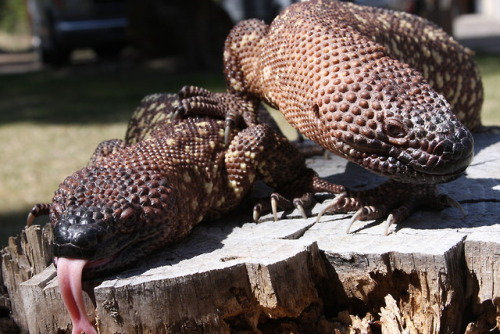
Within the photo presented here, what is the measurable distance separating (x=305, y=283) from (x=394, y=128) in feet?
1.90

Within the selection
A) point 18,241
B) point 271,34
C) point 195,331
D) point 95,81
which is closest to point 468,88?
point 271,34

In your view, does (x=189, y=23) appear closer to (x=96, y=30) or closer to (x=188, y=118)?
(x=96, y=30)

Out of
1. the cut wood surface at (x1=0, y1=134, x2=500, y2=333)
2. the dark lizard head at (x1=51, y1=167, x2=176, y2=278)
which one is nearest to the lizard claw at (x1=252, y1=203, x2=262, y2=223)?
the cut wood surface at (x1=0, y1=134, x2=500, y2=333)

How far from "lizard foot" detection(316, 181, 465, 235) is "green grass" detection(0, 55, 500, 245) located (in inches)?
132

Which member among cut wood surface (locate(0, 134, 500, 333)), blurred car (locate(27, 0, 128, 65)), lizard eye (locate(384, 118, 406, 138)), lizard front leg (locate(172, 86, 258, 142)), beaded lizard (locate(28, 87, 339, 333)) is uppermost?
lizard eye (locate(384, 118, 406, 138))

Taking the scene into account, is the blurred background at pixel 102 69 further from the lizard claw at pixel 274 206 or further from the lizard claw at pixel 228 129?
the lizard claw at pixel 274 206

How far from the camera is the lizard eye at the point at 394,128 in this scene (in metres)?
2.25

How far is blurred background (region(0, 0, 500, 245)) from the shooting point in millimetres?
7883

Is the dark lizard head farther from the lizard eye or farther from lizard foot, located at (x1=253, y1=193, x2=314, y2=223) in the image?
the lizard eye

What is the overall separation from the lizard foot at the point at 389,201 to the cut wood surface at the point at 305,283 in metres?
0.05

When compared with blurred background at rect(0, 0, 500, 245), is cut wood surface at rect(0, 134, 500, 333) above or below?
above

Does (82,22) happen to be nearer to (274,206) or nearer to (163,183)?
(274,206)

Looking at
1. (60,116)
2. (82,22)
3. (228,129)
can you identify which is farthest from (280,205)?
(82,22)

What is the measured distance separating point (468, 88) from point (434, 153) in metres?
1.35
